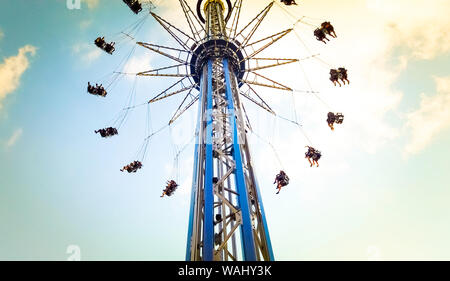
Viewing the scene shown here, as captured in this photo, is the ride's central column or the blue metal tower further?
the ride's central column

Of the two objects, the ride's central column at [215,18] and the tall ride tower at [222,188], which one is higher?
the ride's central column at [215,18]

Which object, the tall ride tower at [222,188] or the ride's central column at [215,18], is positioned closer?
the tall ride tower at [222,188]

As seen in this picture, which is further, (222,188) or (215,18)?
(215,18)

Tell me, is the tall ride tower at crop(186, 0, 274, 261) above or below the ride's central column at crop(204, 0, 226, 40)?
below

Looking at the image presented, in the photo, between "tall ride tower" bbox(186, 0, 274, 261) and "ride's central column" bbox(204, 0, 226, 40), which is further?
"ride's central column" bbox(204, 0, 226, 40)

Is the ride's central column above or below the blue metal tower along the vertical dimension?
above

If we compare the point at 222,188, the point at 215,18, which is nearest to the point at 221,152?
the point at 222,188

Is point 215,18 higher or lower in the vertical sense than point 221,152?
higher

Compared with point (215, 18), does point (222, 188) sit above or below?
below

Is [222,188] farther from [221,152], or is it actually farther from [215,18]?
[215,18]
